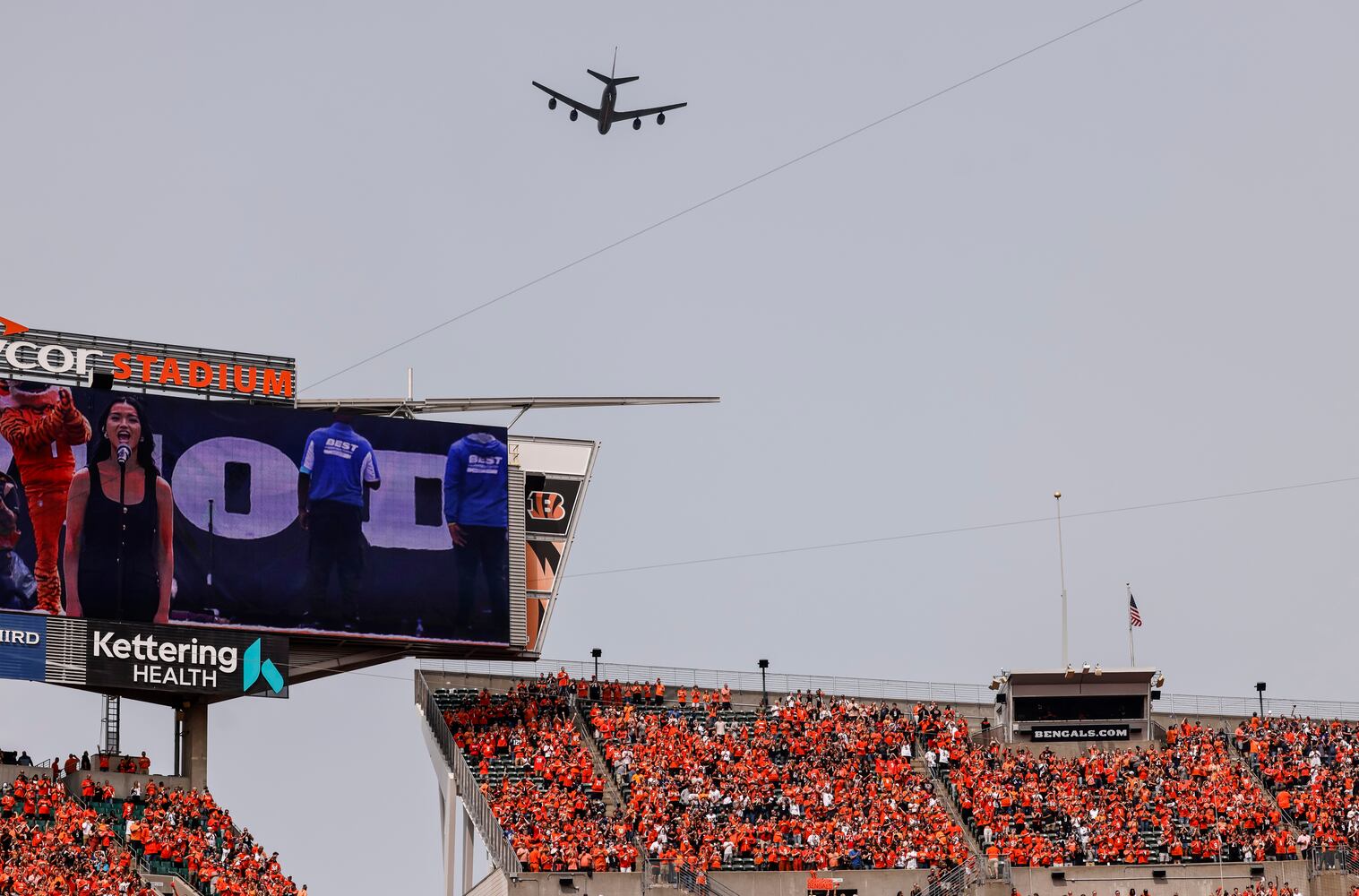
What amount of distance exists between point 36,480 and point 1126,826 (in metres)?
31.4

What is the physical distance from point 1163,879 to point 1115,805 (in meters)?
3.34

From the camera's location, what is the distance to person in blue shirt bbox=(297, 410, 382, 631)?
249 ft

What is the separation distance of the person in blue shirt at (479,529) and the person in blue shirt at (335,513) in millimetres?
2481

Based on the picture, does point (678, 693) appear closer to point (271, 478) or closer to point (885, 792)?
point (885, 792)

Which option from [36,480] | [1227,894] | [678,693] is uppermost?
[36,480]

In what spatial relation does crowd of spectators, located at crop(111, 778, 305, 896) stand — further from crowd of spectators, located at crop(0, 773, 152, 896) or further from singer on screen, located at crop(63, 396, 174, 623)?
singer on screen, located at crop(63, 396, 174, 623)

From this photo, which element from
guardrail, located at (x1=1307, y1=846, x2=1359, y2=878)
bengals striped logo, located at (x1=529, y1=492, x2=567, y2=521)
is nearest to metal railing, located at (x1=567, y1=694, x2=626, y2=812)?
bengals striped logo, located at (x1=529, y1=492, x2=567, y2=521)

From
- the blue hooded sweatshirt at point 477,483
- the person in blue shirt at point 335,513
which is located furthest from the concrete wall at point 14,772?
the blue hooded sweatshirt at point 477,483

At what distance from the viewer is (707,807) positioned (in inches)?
2950

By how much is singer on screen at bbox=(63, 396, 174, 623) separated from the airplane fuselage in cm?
2550

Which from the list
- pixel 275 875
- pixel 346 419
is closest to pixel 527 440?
pixel 346 419

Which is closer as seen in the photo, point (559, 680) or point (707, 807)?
point (707, 807)

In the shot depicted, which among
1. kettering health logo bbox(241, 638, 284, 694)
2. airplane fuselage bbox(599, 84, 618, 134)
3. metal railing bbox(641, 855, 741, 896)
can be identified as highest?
airplane fuselage bbox(599, 84, 618, 134)

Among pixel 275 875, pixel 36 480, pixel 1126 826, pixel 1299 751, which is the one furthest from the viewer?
pixel 1299 751
